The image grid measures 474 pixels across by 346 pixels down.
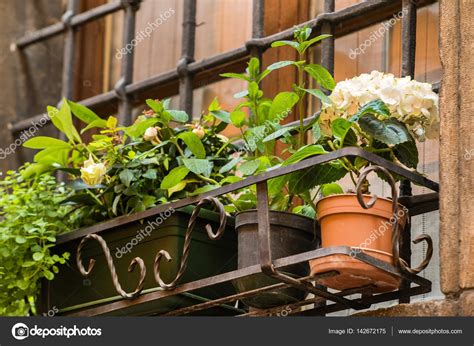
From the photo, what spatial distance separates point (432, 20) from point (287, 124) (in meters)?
0.64

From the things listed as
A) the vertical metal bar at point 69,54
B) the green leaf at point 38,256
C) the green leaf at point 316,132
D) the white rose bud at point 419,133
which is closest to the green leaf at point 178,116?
the green leaf at point 316,132

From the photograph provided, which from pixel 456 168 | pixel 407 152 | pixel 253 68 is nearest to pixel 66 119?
pixel 253 68

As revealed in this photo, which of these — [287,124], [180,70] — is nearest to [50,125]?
[180,70]

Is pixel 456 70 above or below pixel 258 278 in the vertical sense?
above

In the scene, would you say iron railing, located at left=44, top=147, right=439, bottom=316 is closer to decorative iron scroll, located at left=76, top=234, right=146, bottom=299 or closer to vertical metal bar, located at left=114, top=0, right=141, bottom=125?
decorative iron scroll, located at left=76, top=234, right=146, bottom=299

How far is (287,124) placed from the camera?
4555 mm

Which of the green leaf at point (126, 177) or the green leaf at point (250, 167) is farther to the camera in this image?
the green leaf at point (126, 177)

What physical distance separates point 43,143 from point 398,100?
4.24ft

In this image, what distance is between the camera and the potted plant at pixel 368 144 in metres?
3.56

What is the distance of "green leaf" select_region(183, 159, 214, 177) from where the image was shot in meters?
4.03

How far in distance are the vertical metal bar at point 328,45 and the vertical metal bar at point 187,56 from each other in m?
0.66

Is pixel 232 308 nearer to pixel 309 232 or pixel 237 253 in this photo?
pixel 237 253

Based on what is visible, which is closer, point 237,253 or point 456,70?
point 456,70

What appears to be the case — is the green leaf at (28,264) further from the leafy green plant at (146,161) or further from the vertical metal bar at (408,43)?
the vertical metal bar at (408,43)
